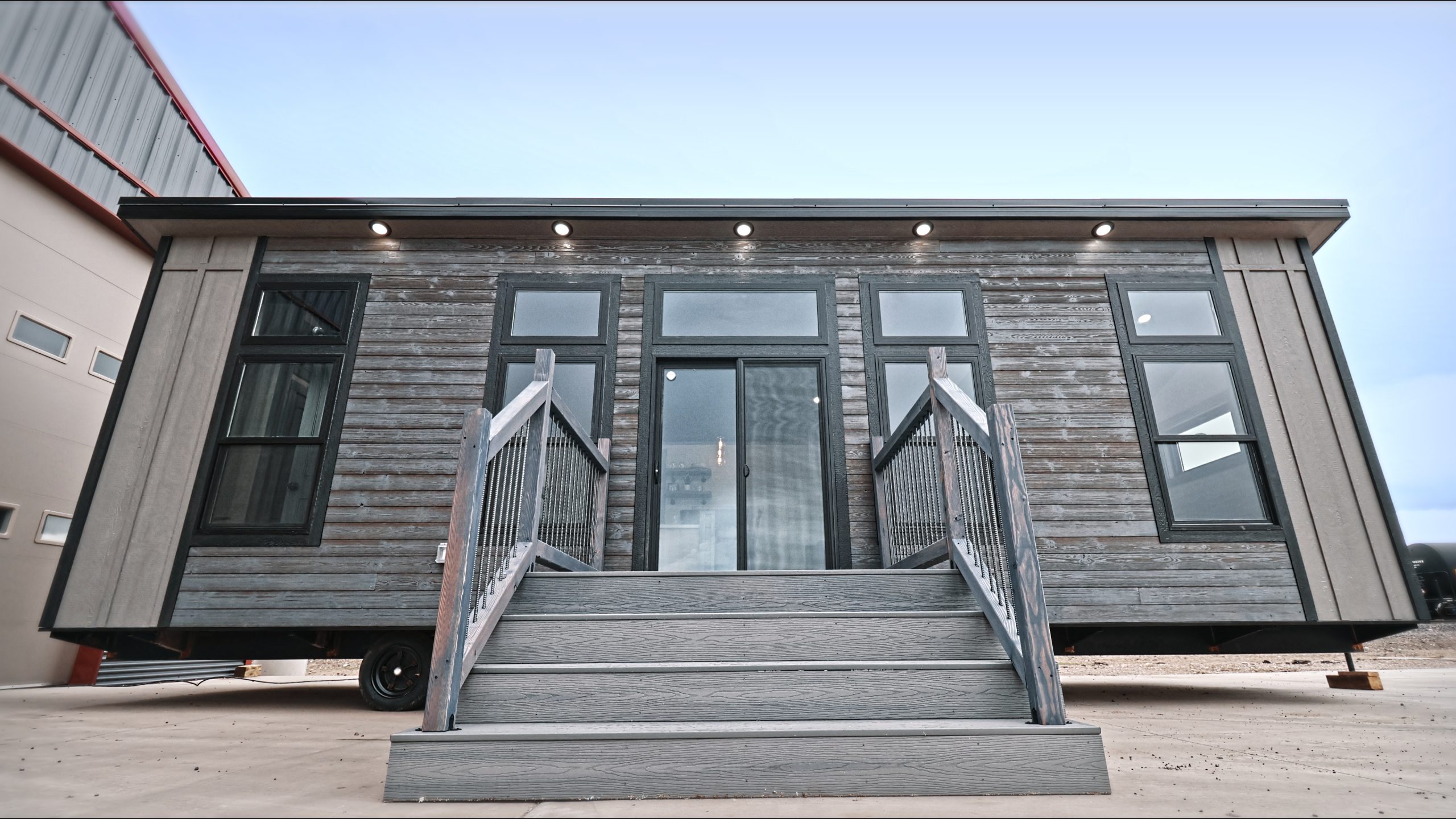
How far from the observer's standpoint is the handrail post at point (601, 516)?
3.90m

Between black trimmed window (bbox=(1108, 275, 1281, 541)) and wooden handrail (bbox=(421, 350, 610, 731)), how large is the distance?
3.83 m

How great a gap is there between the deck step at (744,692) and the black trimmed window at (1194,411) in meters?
3.00

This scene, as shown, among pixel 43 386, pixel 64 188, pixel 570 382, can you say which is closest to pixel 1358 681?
pixel 570 382

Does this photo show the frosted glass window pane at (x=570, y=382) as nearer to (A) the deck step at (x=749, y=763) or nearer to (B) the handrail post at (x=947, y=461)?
(B) the handrail post at (x=947, y=461)

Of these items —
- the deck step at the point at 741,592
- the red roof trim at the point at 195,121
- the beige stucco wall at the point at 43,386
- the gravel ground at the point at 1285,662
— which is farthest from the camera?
the gravel ground at the point at 1285,662

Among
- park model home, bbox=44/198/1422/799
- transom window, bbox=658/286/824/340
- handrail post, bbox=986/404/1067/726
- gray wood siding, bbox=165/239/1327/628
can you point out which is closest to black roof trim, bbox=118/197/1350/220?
park model home, bbox=44/198/1422/799

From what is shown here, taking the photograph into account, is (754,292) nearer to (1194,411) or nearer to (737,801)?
(1194,411)

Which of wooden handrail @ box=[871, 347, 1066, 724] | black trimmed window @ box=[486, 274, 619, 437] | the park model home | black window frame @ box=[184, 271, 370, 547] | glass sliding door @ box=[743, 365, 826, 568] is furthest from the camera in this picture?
black trimmed window @ box=[486, 274, 619, 437]

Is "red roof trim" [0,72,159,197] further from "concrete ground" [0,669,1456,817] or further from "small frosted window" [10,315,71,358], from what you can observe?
"concrete ground" [0,669,1456,817]

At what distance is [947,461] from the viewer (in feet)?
9.63

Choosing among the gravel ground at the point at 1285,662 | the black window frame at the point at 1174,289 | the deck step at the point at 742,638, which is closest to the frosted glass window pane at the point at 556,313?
the deck step at the point at 742,638

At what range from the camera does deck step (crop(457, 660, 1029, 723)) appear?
195 centimetres

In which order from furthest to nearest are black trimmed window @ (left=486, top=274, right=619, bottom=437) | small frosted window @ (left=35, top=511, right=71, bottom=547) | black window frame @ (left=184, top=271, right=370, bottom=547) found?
small frosted window @ (left=35, top=511, right=71, bottom=547) < black trimmed window @ (left=486, top=274, right=619, bottom=437) < black window frame @ (left=184, top=271, right=370, bottom=547)

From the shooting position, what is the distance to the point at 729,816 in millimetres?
1417
